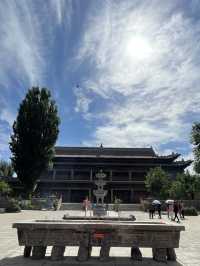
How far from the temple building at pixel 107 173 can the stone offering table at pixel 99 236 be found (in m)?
56.8

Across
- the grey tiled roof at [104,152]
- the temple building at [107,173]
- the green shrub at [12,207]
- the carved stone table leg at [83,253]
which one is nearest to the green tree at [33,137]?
the green shrub at [12,207]

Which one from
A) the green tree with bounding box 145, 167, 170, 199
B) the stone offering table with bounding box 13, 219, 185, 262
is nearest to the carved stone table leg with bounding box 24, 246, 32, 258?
the stone offering table with bounding box 13, 219, 185, 262

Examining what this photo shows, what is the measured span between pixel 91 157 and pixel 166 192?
2242cm

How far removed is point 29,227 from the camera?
23.5ft

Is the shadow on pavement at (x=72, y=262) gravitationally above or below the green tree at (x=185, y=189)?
below

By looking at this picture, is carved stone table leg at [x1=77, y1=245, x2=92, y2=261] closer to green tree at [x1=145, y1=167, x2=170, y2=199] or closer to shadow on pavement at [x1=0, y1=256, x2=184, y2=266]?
shadow on pavement at [x1=0, y1=256, x2=184, y2=266]

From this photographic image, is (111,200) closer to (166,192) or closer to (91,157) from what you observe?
(91,157)

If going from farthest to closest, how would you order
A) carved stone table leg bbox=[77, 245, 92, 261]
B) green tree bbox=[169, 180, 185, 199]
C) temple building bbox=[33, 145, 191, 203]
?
temple building bbox=[33, 145, 191, 203] < green tree bbox=[169, 180, 185, 199] < carved stone table leg bbox=[77, 245, 92, 261]

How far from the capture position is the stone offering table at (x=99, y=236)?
704 cm

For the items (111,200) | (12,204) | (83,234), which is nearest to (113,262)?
(83,234)

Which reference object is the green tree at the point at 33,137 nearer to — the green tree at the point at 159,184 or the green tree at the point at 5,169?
the green tree at the point at 159,184

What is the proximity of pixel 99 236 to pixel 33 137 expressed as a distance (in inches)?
1222

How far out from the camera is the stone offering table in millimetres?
7043

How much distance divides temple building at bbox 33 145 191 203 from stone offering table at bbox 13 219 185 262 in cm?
5682
